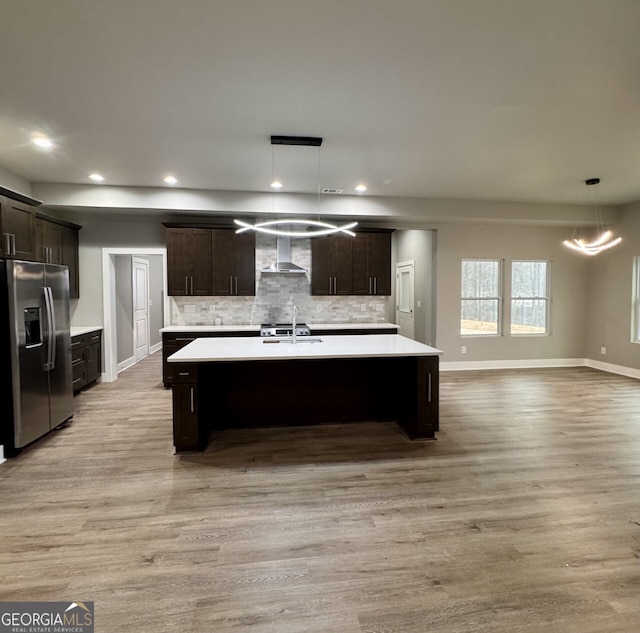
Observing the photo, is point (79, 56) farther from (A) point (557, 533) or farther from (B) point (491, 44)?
(A) point (557, 533)

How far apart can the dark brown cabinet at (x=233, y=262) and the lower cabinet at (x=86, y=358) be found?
6.11 feet

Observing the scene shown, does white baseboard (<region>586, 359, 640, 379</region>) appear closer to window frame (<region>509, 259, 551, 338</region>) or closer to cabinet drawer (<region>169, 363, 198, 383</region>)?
window frame (<region>509, 259, 551, 338</region>)

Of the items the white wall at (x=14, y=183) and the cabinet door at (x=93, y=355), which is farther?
the cabinet door at (x=93, y=355)

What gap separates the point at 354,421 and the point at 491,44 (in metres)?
3.30

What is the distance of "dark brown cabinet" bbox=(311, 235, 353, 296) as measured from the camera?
6.04 m

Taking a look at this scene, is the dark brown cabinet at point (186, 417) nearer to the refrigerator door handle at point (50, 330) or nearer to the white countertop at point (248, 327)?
the refrigerator door handle at point (50, 330)

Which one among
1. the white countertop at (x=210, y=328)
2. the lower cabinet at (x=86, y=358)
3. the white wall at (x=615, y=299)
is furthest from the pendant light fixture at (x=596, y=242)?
the lower cabinet at (x=86, y=358)

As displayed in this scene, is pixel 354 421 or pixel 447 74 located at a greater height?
pixel 447 74

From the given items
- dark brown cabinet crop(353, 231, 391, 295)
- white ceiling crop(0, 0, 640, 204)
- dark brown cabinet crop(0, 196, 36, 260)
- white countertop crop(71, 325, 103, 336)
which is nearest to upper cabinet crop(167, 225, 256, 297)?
white countertop crop(71, 325, 103, 336)

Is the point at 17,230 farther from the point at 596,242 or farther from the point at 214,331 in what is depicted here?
the point at 596,242

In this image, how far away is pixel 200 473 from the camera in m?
2.88

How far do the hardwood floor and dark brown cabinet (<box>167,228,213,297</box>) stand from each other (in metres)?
2.43

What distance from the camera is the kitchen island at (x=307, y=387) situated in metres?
3.25

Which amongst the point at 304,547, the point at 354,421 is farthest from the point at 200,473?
the point at 354,421
